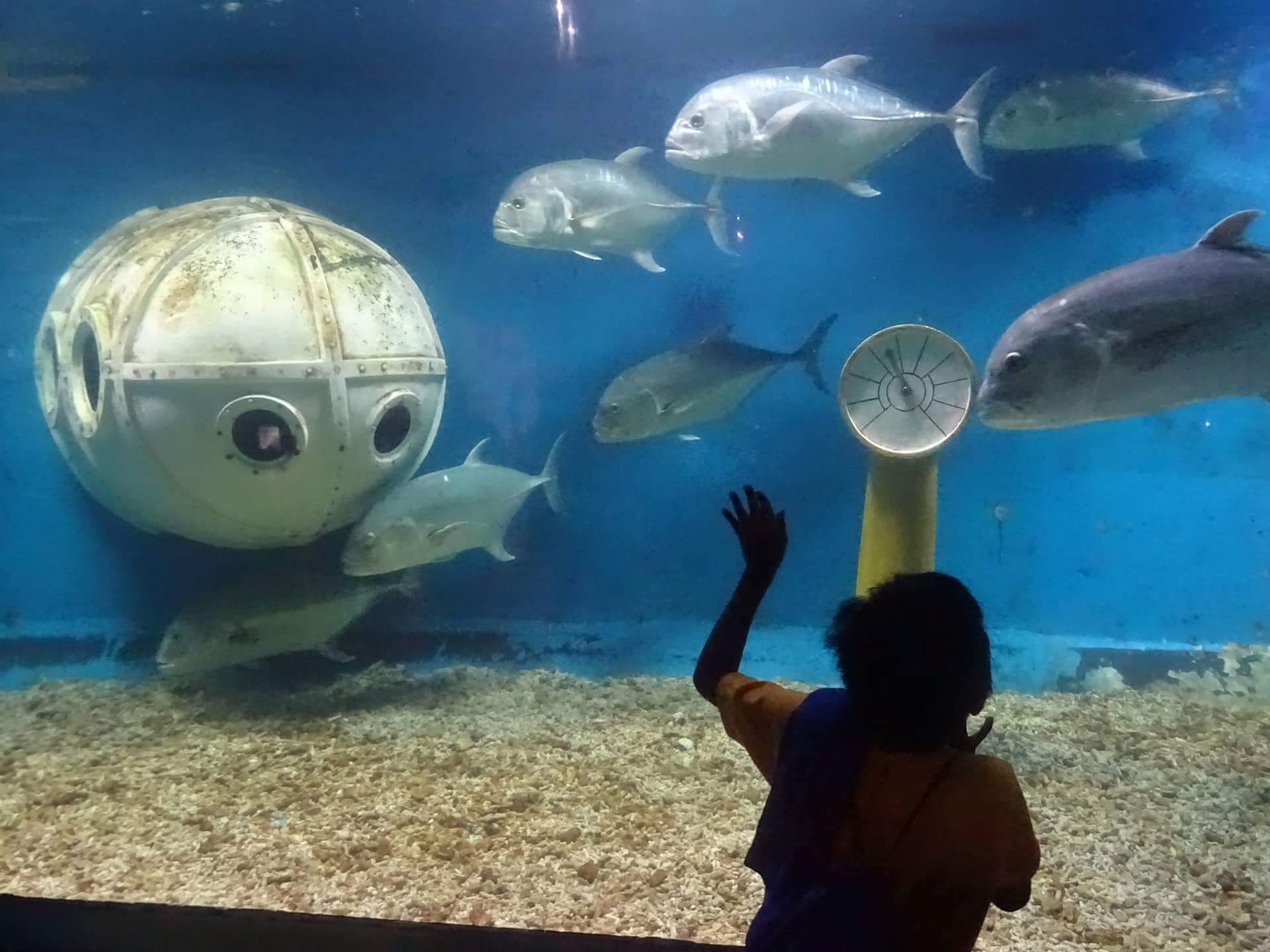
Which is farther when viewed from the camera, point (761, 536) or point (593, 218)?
point (593, 218)

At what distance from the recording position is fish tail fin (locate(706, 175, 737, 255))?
458cm

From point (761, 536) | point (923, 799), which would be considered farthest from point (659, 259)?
point (923, 799)

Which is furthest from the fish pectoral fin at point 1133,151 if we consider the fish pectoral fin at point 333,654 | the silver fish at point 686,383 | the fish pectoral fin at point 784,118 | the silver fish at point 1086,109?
the fish pectoral fin at point 333,654

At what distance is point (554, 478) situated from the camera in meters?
4.83

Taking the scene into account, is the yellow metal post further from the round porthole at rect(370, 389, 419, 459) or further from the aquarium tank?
the round porthole at rect(370, 389, 419, 459)

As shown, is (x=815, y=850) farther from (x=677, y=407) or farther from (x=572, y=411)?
(x=572, y=411)

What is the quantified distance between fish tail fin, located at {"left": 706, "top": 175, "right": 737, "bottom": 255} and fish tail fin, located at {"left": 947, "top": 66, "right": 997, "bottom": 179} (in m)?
→ 1.18

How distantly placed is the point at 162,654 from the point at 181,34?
3866mm

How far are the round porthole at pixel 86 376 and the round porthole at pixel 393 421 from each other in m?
1.20

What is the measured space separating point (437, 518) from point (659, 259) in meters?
2.08

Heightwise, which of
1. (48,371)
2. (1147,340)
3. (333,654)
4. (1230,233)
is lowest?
(333,654)

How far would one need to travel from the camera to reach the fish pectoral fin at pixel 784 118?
4020mm

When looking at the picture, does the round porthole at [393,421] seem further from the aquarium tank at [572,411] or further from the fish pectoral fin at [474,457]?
the fish pectoral fin at [474,457]

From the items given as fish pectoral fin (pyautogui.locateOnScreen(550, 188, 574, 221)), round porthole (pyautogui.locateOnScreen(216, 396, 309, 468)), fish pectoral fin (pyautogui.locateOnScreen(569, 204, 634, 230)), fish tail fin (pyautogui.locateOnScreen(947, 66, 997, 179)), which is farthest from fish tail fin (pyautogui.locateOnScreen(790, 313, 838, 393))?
round porthole (pyautogui.locateOnScreen(216, 396, 309, 468))
